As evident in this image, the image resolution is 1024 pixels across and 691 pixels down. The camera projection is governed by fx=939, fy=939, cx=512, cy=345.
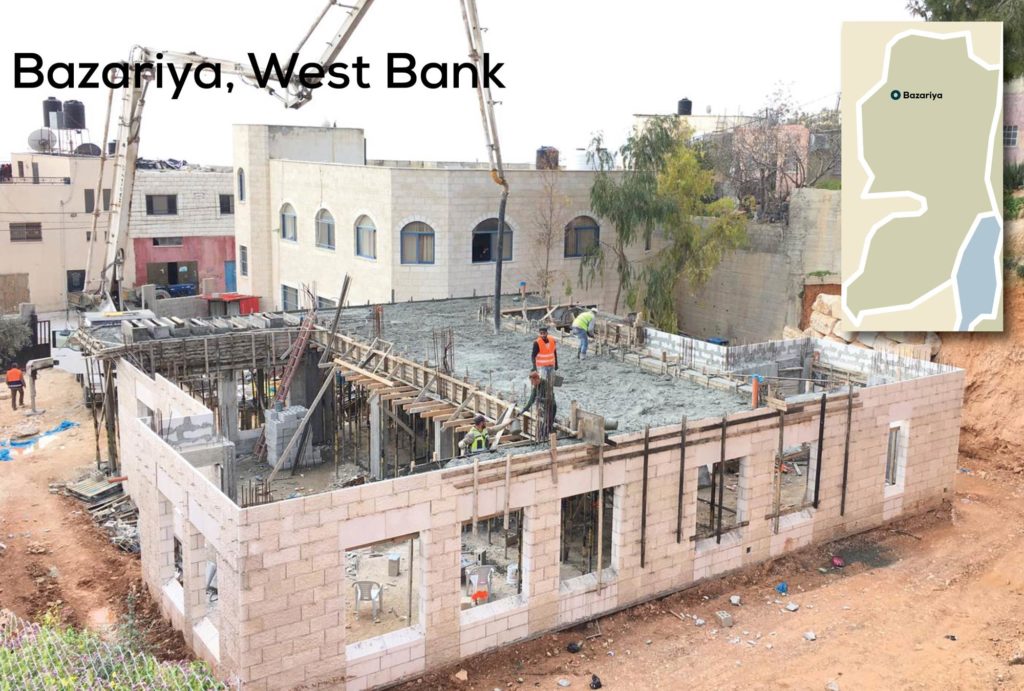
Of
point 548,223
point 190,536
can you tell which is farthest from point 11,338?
point 190,536

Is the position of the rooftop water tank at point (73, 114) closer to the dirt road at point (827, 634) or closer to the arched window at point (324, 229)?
the arched window at point (324, 229)

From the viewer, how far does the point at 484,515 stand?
601 inches

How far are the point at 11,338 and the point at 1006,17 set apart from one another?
38.8 m

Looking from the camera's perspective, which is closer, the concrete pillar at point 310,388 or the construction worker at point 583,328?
the construction worker at point 583,328

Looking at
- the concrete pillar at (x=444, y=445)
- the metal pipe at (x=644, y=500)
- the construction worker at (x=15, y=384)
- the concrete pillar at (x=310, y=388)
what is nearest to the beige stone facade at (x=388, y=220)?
the concrete pillar at (x=310, y=388)

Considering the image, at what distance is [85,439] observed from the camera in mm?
28391

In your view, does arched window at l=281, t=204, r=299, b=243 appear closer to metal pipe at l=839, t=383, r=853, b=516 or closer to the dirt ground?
the dirt ground

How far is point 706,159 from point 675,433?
2424cm

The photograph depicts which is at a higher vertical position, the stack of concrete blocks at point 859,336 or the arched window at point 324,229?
the arched window at point 324,229

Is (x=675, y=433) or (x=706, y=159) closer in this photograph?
(x=675, y=433)

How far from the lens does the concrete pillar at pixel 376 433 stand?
2381 centimetres

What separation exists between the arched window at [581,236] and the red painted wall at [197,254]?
24191mm

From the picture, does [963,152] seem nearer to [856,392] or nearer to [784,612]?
[856,392]

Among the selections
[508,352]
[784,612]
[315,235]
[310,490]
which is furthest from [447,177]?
[784,612]
